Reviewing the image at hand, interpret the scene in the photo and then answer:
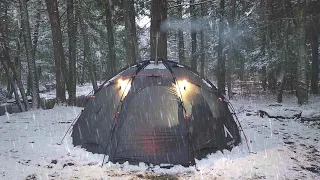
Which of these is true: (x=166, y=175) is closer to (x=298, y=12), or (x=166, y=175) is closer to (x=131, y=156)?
(x=131, y=156)

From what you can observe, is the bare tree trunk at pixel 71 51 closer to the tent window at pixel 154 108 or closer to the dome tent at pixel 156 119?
the dome tent at pixel 156 119

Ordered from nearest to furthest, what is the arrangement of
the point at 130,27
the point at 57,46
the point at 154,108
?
the point at 154,108 → the point at 57,46 → the point at 130,27

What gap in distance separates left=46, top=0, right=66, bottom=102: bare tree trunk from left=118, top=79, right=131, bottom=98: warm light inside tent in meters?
8.07

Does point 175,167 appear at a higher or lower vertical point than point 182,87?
lower

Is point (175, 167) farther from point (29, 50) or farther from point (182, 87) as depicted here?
point (29, 50)

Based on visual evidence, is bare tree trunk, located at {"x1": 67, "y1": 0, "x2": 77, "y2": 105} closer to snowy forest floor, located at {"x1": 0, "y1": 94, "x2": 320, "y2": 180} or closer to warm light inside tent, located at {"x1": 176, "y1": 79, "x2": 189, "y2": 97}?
snowy forest floor, located at {"x1": 0, "y1": 94, "x2": 320, "y2": 180}

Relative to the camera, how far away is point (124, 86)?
24.7ft

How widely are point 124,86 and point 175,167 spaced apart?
8.01 feet

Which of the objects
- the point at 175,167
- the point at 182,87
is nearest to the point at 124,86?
the point at 182,87

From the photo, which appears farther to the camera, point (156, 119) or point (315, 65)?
point (315, 65)

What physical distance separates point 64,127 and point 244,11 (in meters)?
14.5

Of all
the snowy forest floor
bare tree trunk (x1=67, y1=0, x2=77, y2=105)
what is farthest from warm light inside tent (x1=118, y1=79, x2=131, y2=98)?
bare tree trunk (x1=67, y1=0, x2=77, y2=105)

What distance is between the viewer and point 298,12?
42.9 ft

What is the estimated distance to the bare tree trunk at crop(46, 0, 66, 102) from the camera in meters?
14.4
